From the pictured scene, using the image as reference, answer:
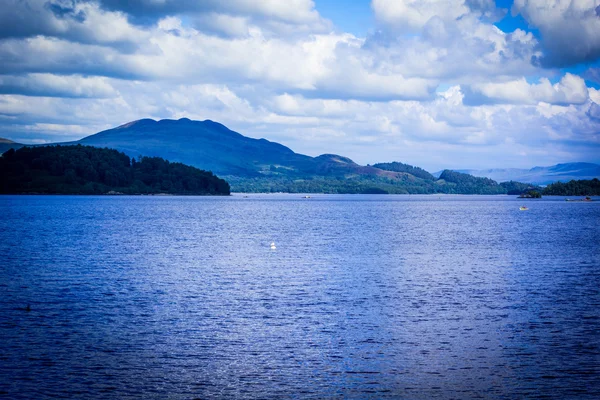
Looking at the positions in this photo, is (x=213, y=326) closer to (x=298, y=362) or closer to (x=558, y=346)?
(x=298, y=362)

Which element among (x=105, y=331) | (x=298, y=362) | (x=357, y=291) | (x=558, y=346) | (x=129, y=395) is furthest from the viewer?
(x=357, y=291)

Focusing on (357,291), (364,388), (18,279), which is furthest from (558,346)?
(18,279)

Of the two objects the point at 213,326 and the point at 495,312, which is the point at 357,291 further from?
the point at 213,326

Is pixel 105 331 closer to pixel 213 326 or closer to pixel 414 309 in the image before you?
pixel 213 326

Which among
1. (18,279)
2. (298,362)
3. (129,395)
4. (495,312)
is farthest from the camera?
(18,279)

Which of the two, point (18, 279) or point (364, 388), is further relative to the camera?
point (18, 279)

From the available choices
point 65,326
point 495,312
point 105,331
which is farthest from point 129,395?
point 495,312

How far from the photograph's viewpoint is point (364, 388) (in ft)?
96.2

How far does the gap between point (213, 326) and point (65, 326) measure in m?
10.2

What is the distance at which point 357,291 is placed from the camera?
5591cm

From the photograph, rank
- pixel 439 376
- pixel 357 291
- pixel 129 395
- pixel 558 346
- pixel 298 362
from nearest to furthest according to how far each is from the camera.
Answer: pixel 129 395 < pixel 439 376 < pixel 298 362 < pixel 558 346 < pixel 357 291

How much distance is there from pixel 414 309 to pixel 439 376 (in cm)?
1644

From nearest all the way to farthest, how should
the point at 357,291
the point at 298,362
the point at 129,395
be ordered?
the point at 129,395 → the point at 298,362 → the point at 357,291

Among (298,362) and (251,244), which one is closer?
(298,362)
